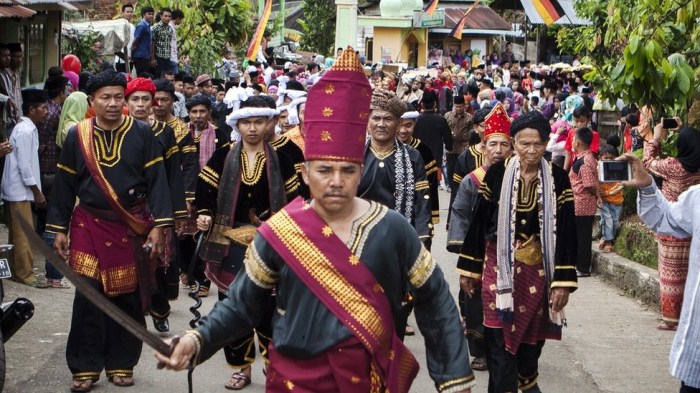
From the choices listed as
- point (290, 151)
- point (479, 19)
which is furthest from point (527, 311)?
point (479, 19)

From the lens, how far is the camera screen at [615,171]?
5863 mm

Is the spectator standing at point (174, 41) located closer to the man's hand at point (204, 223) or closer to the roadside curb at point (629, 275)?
the roadside curb at point (629, 275)

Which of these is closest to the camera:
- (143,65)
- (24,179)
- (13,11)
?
(24,179)

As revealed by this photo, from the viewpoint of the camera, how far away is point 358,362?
4.77 meters

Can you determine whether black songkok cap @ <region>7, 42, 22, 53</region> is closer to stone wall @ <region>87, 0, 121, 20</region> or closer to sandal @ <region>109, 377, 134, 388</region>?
sandal @ <region>109, 377, 134, 388</region>

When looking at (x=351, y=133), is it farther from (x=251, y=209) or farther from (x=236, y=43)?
(x=236, y=43)

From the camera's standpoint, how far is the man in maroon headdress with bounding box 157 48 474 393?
4762mm

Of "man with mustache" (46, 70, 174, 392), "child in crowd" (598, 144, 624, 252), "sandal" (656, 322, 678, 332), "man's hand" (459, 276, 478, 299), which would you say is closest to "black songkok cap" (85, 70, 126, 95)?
"man with mustache" (46, 70, 174, 392)

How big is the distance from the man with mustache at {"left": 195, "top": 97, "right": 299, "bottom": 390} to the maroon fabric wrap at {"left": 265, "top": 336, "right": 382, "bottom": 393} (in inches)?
139

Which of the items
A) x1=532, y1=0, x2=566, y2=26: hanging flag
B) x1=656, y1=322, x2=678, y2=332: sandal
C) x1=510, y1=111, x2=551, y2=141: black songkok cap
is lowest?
x1=656, y1=322, x2=678, y2=332: sandal

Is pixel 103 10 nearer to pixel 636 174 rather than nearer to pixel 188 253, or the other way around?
pixel 188 253

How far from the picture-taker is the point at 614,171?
5883 millimetres

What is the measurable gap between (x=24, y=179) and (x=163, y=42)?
31.5ft

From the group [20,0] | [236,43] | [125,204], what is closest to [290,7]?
[236,43]
